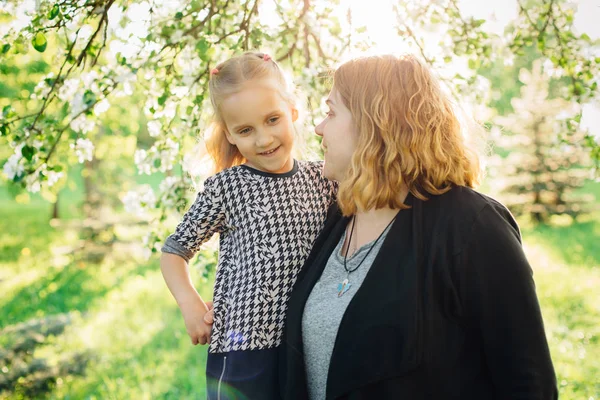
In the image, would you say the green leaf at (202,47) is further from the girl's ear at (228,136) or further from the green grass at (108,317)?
the green grass at (108,317)

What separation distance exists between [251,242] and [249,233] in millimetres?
37

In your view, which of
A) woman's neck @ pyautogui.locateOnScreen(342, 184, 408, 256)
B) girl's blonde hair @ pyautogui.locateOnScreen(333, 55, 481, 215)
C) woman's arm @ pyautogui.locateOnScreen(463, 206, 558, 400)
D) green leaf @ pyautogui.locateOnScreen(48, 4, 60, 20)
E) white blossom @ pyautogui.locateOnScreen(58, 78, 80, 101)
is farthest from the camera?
white blossom @ pyautogui.locateOnScreen(58, 78, 80, 101)

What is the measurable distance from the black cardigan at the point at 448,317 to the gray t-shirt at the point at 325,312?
0.08 meters

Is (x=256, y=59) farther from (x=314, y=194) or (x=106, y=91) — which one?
(x=106, y=91)

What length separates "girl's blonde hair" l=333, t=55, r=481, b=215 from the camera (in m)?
1.94

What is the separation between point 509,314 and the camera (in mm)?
1703

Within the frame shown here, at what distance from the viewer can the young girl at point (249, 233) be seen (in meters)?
2.19

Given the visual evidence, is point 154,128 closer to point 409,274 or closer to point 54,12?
point 54,12

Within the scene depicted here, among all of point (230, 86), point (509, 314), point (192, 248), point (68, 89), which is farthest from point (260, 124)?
point (68, 89)

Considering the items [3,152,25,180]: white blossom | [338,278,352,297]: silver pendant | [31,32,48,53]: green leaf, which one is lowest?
[338,278,352,297]: silver pendant

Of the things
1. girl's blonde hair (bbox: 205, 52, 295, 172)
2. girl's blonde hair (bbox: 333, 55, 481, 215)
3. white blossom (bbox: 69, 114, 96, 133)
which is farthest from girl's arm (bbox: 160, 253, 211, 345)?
white blossom (bbox: 69, 114, 96, 133)

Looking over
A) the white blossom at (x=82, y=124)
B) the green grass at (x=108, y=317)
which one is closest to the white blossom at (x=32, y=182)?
the white blossom at (x=82, y=124)

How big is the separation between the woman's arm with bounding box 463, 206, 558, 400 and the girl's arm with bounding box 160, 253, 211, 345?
1.04 metres

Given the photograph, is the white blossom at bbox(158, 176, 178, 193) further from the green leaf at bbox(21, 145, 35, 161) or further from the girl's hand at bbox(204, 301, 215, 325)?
the girl's hand at bbox(204, 301, 215, 325)
